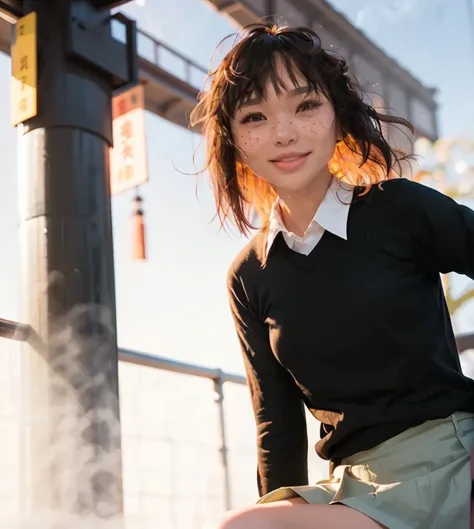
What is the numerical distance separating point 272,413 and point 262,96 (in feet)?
1.45

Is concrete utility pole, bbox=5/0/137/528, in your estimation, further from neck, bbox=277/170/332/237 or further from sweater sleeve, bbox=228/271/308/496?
neck, bbox=277/170/332/237

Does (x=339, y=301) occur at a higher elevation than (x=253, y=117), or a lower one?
lower

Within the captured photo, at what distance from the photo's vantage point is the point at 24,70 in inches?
99.4

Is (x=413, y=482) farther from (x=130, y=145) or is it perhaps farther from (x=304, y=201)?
(x=130, y=145)

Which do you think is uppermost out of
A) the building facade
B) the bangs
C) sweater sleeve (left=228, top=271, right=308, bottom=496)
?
the building facade

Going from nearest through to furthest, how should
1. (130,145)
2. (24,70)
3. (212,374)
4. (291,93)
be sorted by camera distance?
(291,93), (212,374), (24,70), (130,145)

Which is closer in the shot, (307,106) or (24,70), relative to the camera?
(307,106)

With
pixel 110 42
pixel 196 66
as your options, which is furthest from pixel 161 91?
pixel 110 42

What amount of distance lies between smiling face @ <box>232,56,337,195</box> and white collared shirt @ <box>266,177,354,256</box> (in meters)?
0.04

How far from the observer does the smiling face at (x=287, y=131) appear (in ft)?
3.17

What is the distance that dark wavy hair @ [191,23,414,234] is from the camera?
99 centimetres

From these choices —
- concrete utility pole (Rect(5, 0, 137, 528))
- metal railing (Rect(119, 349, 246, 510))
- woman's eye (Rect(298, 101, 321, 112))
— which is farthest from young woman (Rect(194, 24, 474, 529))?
concrete utility pole (Rect(5, 0, 137, 528))

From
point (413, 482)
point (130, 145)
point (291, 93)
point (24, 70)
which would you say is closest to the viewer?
point (413, 482)

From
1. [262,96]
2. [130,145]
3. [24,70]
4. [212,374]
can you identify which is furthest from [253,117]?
[130,145]
